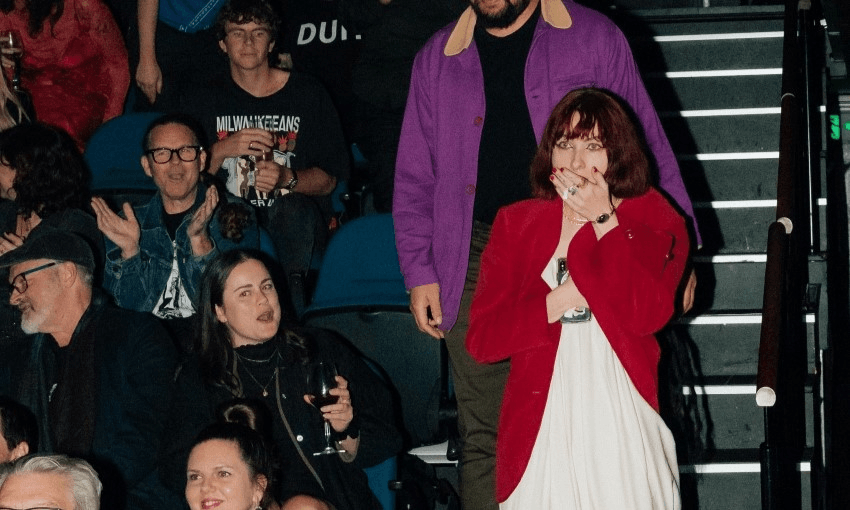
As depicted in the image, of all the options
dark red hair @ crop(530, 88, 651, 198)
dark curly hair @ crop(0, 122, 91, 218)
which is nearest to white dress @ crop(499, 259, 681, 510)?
dark red hair @ crop(530, 88, 651, 198)

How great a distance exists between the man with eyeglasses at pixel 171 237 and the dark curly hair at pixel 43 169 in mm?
251

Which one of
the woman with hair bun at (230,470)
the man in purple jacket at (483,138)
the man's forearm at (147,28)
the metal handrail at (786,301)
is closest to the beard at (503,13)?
the man in purple jacket at (483,138)

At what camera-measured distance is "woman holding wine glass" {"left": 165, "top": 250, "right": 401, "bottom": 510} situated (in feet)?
13.2

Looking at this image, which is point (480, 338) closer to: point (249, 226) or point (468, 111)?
point (468, 111)

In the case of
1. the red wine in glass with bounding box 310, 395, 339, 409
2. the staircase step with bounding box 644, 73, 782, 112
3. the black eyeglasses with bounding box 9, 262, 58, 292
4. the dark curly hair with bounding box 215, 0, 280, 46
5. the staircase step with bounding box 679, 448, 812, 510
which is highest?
the dark curly hair with bounding box 215, 0, 280, 46

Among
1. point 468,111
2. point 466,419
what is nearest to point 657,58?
point 468,111

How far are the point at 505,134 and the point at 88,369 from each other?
162cm

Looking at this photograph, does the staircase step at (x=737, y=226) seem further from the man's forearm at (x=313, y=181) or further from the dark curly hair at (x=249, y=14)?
the dark curly hair at (x=249, y=14)

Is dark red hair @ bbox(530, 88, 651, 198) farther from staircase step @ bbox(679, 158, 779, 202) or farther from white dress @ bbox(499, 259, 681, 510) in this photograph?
staircase step @ bbox(679, 158, 779, 202)

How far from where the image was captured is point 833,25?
662 cm

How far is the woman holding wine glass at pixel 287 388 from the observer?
4.04m

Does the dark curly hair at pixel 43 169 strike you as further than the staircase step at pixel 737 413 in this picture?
Yes

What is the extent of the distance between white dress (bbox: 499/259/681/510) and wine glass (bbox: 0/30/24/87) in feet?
11.9

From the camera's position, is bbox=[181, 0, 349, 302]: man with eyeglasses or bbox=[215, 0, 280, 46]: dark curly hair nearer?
bbox=[181, 0, 349, 302]: man with eyeglasses
